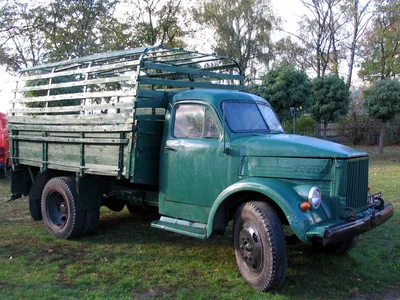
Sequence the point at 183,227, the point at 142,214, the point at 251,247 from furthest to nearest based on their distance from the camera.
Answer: the point at 142,214 < the point at 183,227 < the point at 251,247

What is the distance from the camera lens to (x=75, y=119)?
6.39 m

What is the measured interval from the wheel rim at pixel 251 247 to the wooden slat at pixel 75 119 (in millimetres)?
2052

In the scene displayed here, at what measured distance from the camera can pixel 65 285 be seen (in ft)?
15.5

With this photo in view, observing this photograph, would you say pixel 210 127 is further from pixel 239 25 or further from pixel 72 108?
pixel 239 25

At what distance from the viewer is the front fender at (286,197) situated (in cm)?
420

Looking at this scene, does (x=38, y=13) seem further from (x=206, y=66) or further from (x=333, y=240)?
(x=333, y=240)

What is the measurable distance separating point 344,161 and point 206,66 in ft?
13.1

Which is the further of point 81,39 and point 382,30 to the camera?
point 382,30

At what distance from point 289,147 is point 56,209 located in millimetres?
4243

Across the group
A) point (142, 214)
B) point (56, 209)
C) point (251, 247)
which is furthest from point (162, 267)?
point (142, 214)

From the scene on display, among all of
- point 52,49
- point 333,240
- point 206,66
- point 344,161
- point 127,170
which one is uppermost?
point 52,49

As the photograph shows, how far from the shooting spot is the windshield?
17.5 feet

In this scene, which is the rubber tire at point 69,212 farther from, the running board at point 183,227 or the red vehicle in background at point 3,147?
the red vehicle in background at point 3,147

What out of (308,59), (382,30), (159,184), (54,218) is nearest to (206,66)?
(159,184)
